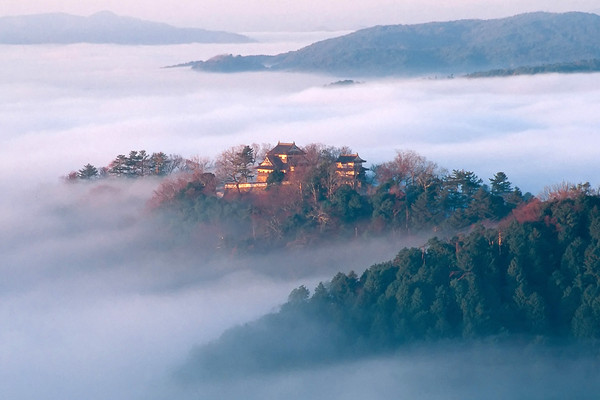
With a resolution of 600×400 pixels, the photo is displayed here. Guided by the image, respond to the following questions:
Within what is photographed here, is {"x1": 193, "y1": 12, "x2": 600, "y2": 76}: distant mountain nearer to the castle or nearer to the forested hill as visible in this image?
the castle

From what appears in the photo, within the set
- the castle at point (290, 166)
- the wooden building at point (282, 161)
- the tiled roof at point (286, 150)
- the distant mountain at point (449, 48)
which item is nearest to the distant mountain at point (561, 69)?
the distant mountain at point (449, 48)

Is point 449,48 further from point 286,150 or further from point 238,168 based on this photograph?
point 238,168

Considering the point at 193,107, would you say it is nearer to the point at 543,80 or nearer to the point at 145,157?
the point at 543,80

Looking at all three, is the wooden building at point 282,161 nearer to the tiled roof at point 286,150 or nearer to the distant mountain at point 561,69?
the tiled roof at point 286,150

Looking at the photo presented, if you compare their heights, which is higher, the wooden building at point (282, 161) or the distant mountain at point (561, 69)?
the distant mountain at point (561, 69)

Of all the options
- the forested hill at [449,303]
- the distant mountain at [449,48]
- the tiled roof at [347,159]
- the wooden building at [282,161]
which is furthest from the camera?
the distant mountain at [449,48]

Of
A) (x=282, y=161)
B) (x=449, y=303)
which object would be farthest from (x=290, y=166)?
(x=449, y=303)

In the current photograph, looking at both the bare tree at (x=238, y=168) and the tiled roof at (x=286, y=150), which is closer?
the bare tree at (x=238, y=168)
